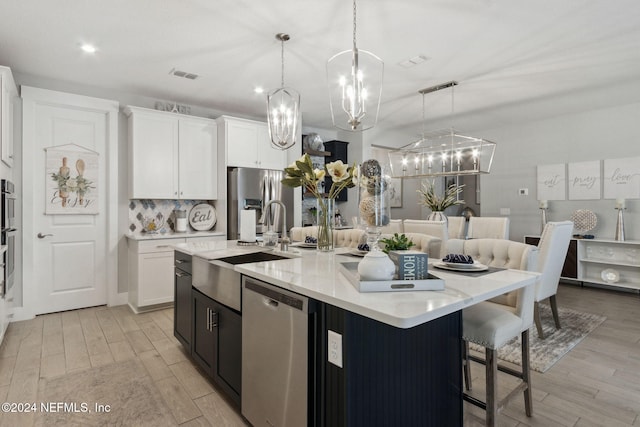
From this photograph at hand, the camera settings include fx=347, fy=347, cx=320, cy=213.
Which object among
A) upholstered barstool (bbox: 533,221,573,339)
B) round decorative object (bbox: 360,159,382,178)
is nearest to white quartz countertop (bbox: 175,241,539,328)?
round decorative object (bbox: 360,159,382,178)

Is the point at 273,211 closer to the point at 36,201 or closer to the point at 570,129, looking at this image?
the point at 36,201

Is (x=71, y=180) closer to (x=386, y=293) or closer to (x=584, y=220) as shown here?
(x=386, y=293)

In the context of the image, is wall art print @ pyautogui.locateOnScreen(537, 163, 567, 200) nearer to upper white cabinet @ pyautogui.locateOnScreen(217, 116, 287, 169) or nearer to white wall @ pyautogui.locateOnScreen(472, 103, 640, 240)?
white wall @ pyautogui.locateOnScreen(472, 103, 640, 240)

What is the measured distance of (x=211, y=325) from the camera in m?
2.23

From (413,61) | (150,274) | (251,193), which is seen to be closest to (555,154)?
(413,61)

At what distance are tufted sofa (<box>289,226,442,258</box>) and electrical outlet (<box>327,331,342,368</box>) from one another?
70 cm

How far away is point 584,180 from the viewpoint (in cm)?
528

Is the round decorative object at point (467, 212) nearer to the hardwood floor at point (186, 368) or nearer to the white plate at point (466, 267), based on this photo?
the hardwood floor at point (186, 368)

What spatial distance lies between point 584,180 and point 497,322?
4.88m

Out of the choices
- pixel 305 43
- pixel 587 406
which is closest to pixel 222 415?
pixel 587 406

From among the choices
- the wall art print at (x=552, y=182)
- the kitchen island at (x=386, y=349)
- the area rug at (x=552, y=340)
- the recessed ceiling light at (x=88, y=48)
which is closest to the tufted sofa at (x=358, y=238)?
the kitchen island at (x=386, y=349)

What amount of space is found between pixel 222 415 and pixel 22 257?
10.5ft

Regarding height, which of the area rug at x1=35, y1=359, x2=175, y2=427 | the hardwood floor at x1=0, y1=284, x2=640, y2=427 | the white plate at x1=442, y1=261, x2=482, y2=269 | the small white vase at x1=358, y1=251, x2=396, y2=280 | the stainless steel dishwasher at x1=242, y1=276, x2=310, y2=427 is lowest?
the area rug at x1=35, y1=359, x2=175, y2=427

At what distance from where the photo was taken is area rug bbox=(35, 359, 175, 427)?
1.97 m
